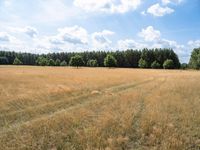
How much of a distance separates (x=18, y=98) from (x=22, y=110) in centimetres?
351

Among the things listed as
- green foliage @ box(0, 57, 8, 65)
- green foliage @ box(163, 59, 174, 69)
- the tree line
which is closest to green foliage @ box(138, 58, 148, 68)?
the tree line

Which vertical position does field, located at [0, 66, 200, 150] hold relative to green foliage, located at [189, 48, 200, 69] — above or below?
below

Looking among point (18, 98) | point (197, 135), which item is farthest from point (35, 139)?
point (18, 98)

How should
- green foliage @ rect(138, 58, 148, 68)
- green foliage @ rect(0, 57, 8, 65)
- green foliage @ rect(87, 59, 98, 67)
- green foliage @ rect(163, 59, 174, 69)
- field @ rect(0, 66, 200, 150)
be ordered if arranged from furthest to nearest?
1. green foliage @ rect(0, 57, 8, 65)
2. green foliage @ rect(87, 59, 98, 67)
3. green foliage @ rect(138, 58, 148, 68)
4. green foliage @ rect(163, 59, 174, 69)
5. field @ rect(0, 66, 200, 150)

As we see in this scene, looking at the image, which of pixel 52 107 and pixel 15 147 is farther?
pixel 52 107

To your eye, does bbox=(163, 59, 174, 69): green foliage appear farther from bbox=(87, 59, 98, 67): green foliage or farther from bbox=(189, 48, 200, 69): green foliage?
bbox=(87, 59, 98, 67): green foliage

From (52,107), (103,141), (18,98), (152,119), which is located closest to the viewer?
(103,141)

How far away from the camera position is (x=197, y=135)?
30.6ft

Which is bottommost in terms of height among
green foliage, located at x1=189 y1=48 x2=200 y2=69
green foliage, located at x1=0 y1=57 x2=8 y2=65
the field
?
the field

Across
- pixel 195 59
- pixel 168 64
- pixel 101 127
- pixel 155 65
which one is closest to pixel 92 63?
pixel 155 65

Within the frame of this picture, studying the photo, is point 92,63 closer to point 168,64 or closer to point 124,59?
point 124,59

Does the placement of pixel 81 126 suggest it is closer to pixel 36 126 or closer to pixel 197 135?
pixel 36 126

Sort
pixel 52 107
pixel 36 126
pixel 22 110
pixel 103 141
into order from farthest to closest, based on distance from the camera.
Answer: pixel 52 107, pixel 22 110, pixel 36 126, pixel 103 141

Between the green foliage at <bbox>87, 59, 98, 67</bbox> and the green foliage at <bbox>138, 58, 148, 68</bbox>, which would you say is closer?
the green foliage at <bbox>138, 58, 148, 68</bbox>
